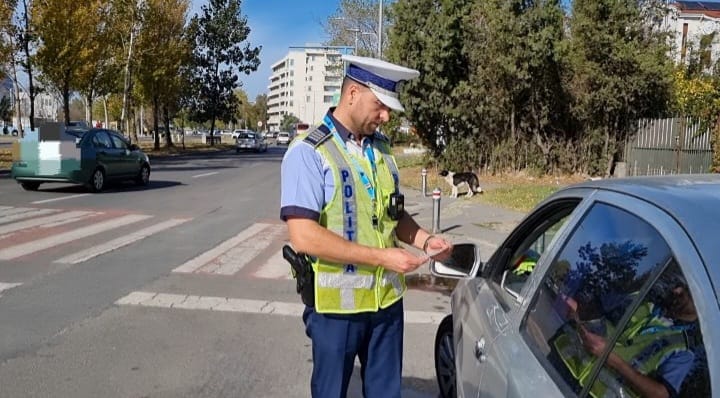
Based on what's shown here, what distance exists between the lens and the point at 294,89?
5851 inches

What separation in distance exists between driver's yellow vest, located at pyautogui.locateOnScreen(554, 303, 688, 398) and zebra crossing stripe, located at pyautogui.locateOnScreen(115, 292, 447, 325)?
412 centimetres

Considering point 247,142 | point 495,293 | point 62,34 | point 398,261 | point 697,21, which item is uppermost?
point 697,21

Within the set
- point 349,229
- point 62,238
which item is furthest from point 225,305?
point 62,238

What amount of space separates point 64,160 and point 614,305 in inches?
611

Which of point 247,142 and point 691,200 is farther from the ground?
point 691,200

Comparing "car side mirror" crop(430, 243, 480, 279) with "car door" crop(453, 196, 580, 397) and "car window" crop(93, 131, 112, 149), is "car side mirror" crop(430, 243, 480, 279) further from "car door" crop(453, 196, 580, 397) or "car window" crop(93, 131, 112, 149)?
"car window" crop(93, 131, 112, 149)

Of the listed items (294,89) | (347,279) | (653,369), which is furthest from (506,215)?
(294,89)

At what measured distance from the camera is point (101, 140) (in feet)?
54.8

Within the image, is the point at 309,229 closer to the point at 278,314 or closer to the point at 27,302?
the point at 278,314

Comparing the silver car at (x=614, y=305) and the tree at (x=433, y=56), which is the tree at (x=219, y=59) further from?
the silver car at (x=614, y=305)

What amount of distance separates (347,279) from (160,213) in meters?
10.6

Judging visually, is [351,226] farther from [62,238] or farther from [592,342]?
[62,238]

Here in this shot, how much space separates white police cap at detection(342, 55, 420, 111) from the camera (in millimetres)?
2590

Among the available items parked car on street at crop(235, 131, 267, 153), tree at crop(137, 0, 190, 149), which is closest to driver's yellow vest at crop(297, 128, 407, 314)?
tree at crop(137, 0, 190, 149)
